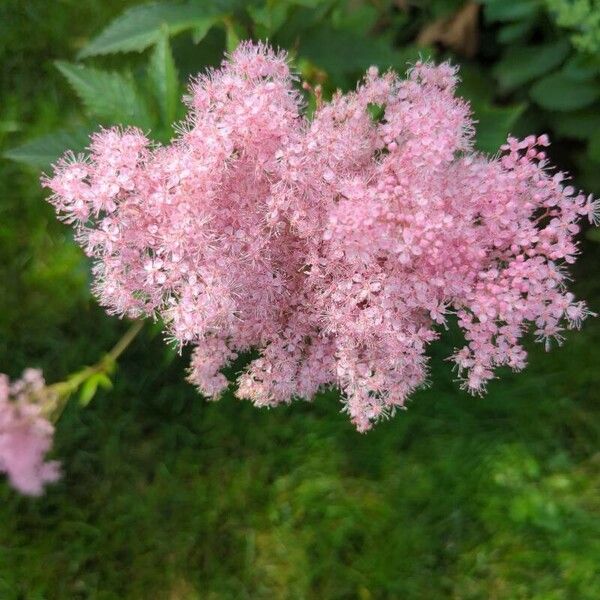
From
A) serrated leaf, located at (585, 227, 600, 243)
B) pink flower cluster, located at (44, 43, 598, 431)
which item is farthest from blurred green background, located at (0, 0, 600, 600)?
pink flower cluster, located at (44, 43, 598, 431)

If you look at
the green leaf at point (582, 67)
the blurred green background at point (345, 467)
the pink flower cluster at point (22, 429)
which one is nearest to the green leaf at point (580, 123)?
the blurred green background at point (345, 467)

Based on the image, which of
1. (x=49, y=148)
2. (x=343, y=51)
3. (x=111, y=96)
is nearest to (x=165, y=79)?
(x=111, y=96)

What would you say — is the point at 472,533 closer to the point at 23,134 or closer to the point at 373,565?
the point at 373,565

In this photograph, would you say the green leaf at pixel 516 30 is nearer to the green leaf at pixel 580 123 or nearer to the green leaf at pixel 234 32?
the green leaf at pixel 580 123

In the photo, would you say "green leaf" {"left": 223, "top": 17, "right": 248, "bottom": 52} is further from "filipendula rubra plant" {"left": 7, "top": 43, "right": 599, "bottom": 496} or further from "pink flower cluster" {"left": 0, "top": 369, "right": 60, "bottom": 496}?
"pink flower cluster" {"left": 0, "top": 369, "right": 60, "bottom": 496}

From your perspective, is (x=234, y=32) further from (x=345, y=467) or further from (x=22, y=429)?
(x=345, y=467)
